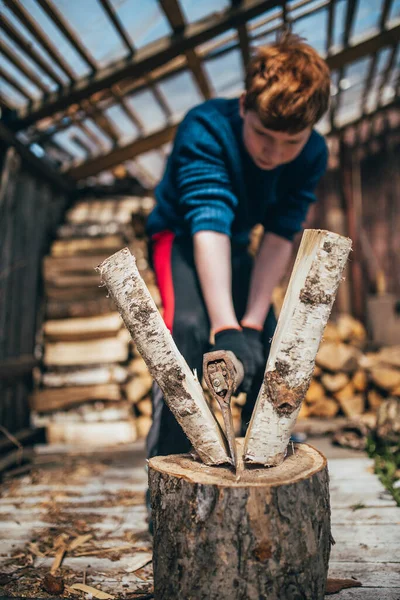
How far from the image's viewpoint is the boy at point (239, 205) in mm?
1603

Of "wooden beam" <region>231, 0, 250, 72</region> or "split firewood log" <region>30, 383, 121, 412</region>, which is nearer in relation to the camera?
"wooden beam" <region>231, 0, 250, 72</region>

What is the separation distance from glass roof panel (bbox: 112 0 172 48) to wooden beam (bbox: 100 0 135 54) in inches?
3.0

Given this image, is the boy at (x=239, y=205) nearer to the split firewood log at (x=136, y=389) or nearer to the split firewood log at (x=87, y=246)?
the split firewood log at (x=136, y=389)

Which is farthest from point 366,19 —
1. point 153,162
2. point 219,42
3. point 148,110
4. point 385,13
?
point 153,162

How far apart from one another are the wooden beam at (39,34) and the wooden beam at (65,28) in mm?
104

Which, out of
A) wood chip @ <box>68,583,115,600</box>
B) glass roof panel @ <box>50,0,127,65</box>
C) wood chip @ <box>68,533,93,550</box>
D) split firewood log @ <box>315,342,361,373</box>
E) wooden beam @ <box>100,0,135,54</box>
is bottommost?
wood chip @ <box>68,583,115,600</box>

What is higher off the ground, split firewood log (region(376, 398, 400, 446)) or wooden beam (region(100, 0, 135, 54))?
wooden beam (region(100, 0, 135, 54))

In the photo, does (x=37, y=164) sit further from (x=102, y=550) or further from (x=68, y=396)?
(x=102, y=550)

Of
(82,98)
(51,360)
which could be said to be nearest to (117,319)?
(51,360)

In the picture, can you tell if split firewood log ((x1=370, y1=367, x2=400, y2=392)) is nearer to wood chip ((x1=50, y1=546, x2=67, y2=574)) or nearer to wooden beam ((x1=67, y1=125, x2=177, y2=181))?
wooden beam ((x1=67, y1=125, x2=177, y2=181))

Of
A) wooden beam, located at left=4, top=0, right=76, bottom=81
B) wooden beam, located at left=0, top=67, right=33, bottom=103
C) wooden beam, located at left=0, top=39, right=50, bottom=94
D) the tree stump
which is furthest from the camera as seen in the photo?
wooden beam, located at left=0, top=67, right=33, bottom=103

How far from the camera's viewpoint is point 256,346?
1835 millimetres

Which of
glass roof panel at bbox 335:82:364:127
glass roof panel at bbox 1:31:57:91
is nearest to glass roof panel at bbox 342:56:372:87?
glass roof panel at bbox 335:82:364:127

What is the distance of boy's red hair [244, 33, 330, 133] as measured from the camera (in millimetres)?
1559
